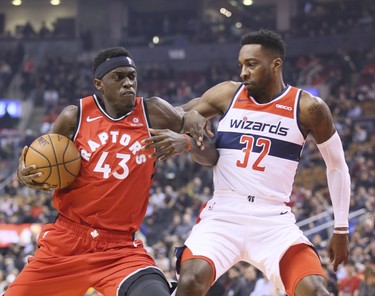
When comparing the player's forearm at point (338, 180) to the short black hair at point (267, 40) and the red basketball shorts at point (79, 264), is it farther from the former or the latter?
the red basketball shorts at point (79, 264)

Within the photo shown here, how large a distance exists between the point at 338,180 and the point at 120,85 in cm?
176

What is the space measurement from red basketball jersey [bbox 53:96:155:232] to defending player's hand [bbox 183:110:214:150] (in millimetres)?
303

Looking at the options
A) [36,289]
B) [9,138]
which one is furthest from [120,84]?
[9,138]

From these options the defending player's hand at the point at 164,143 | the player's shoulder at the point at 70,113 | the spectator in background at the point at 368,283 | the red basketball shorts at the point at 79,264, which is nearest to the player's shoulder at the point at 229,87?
the defending player's hand at the point at 164,143

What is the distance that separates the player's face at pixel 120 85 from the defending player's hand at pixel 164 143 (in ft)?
1.54

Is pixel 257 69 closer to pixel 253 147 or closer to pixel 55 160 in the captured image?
pixel 253 147

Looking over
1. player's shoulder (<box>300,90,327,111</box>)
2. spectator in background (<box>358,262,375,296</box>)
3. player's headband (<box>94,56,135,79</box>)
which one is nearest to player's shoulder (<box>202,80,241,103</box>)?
player's shoulder (<box>300,90,327,111</box>)

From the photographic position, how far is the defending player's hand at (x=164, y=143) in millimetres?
4973

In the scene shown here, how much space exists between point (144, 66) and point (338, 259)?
83.7 ft

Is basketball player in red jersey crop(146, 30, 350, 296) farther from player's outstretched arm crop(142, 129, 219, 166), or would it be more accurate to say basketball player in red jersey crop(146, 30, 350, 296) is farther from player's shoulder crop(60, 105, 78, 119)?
player's shoulder crop(60, 105, 78, 119)

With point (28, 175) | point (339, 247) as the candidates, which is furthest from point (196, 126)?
point (339, 247)

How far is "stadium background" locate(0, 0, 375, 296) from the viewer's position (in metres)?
16.2

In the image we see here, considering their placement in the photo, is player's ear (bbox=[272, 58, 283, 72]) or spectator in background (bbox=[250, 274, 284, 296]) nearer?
player's ear (bbox=[272, 58, 283, 72])

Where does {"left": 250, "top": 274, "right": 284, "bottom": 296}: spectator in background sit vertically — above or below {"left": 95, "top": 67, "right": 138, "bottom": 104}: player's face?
below
